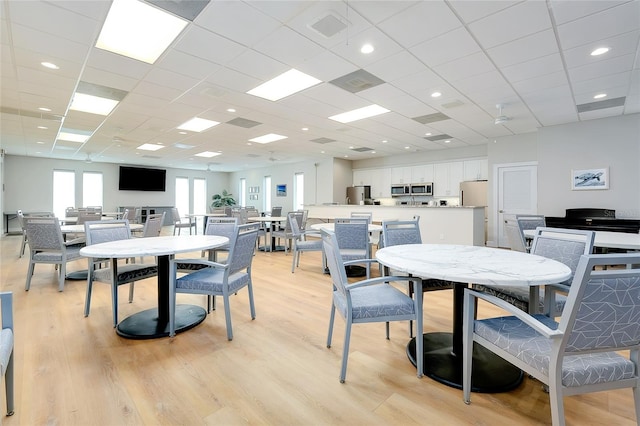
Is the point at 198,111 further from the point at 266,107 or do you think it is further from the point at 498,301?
the point at 498,301

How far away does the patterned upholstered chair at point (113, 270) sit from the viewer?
97.1 inches

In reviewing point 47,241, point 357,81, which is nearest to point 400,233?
point 357,81

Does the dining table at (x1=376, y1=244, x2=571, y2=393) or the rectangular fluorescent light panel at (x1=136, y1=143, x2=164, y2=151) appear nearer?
the dining table at (x1=376, y1=244, x2=571, y2=393)

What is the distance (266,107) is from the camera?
493cm

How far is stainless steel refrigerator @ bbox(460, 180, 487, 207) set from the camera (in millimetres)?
7535

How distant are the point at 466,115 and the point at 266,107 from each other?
3637 mm

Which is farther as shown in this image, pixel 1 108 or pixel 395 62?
pixel 1 108

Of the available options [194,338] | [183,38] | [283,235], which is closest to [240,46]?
[183,38]

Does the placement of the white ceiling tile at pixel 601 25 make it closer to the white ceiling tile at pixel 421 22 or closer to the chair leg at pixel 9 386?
the white ceiling tile at pixel 421 22

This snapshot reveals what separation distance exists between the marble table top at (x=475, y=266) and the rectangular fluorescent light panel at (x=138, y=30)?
2.80 meters

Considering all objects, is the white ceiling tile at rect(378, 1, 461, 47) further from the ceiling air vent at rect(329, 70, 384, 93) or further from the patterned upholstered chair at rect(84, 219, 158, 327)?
the patterned upholstered chair at rect(84, 219, 158, 327)

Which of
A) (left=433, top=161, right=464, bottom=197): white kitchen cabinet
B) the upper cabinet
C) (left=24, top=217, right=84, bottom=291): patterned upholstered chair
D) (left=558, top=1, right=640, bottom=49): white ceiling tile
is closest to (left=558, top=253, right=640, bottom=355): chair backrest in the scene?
(left=558, top=1, right=640, bottom=49): white ceiling tile

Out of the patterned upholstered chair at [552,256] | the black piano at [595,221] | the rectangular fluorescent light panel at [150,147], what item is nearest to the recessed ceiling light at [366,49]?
the patterned upholstered chair at [552,256]

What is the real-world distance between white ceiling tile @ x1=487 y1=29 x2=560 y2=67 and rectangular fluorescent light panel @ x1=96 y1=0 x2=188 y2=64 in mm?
3194
